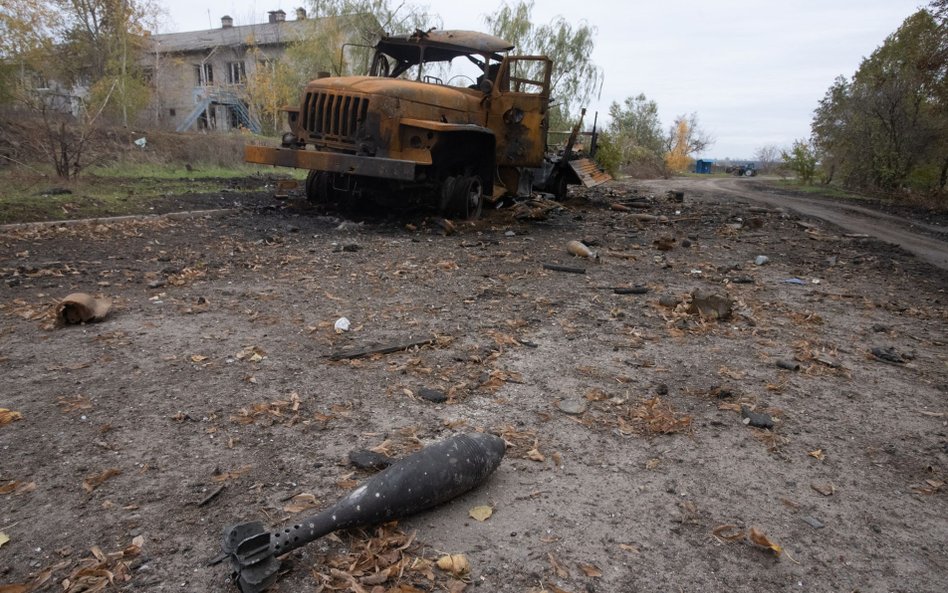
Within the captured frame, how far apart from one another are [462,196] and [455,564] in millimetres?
7295

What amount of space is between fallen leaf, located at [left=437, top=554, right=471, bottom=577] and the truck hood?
22.0ft

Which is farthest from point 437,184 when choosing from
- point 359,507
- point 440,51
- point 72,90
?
point 72,90

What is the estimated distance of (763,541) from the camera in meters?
2.03

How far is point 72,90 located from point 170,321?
29.4 m

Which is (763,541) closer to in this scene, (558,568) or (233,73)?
(558,568)

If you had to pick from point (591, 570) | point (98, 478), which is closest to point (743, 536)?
point (591, 570)

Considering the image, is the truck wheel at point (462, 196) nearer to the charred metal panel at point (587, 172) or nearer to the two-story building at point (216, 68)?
the charred metal panel at point (587, 172)

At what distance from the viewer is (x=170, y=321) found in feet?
13.5

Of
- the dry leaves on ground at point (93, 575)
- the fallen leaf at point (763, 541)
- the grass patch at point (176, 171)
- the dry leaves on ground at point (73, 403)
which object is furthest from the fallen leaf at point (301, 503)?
the grass patch at point (176, 171)

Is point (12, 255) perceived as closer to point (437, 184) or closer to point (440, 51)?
point (437, 184)

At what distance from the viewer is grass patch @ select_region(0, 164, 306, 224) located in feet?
25.7

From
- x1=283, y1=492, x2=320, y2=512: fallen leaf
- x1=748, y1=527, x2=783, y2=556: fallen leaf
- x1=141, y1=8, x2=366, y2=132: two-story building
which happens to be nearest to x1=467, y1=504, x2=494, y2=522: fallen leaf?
x1=283, y1=492, x2=320, y2=512: fallen leaf

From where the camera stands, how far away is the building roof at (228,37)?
119 ft

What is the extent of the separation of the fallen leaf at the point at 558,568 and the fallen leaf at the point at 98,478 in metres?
1.72
